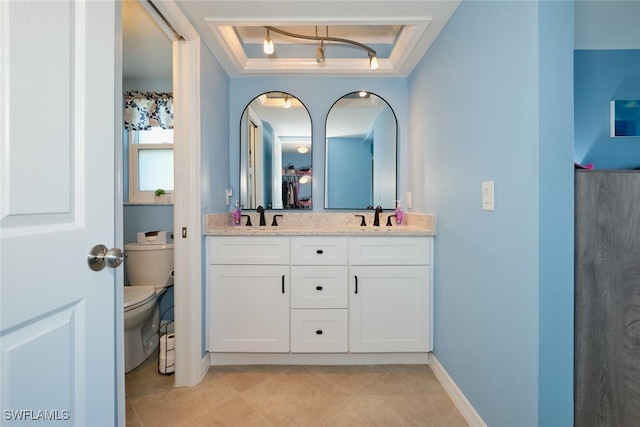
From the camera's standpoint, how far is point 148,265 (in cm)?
214

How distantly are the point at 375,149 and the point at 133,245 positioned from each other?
2.08 metres

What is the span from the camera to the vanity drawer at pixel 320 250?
5.87 feet

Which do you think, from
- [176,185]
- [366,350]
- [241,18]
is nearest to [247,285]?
[176,185]

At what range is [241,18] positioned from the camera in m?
1.57

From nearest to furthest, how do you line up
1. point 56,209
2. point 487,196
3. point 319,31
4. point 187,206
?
point 56,209, point 487,196, point 187,206, point 319,31

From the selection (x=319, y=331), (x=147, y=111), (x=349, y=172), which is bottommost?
(x=319, y=331)

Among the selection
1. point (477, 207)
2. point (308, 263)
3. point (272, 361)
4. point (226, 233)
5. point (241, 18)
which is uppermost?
point (241, 18)

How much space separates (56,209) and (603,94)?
2.93m

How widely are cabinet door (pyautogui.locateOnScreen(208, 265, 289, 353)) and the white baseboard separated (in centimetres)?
95

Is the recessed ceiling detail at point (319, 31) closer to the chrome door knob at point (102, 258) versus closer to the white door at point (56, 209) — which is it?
the white door at point (56, 209)

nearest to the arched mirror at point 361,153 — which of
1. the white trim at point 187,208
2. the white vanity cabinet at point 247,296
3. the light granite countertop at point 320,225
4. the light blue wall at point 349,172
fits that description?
the light blue wall at point 349,172

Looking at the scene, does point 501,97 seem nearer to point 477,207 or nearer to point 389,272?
point 477,207

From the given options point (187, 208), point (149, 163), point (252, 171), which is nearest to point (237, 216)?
point (252, 171)

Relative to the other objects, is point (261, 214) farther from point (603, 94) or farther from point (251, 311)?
point (603, 94)
